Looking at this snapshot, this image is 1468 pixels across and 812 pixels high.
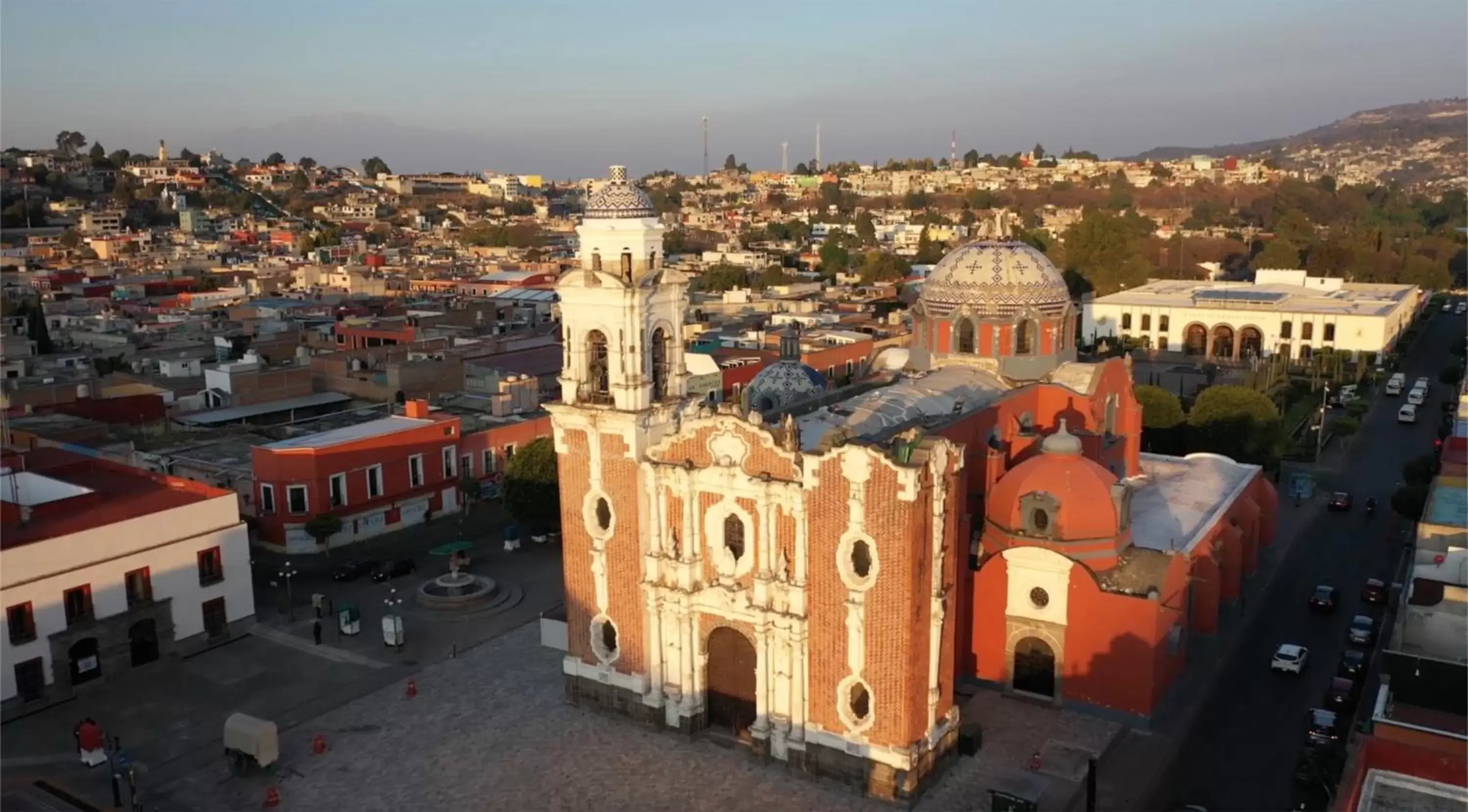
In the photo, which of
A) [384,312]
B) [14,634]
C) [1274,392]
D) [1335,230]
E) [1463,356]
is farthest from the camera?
[1335,230]

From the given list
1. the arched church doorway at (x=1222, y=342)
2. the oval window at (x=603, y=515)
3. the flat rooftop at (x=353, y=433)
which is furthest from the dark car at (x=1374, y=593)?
the arched church doorway at (x=1222, y=342)

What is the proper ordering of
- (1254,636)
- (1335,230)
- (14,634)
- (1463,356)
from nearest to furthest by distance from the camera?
(14,634), (1254,636), (1463,356), (1335,230)

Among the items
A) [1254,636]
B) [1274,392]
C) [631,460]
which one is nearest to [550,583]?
[631,460]

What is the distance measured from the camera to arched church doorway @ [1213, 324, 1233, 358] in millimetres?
78188

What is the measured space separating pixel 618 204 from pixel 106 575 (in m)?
16.9

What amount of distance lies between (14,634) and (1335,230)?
14247cm

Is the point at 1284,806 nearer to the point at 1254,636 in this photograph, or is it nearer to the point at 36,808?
the point at 1254,636

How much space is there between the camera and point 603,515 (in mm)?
26141

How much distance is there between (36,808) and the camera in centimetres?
2280

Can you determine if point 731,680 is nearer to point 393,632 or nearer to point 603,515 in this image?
point 603,515

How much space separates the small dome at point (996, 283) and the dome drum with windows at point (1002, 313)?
2cm

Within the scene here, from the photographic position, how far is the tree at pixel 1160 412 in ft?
158

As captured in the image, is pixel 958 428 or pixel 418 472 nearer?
pixel 958 428

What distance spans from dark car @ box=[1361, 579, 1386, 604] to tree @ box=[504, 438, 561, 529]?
2567cm
